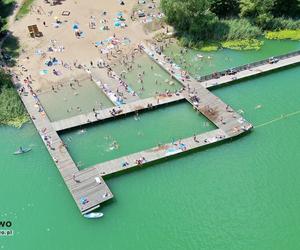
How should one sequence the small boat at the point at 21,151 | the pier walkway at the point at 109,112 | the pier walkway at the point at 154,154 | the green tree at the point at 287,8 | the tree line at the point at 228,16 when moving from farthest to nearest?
the green tree at the point at 287,8, the tree line at the point at 228,16, the pier walkway at the point at 109,112, the small boat at the point at 21,151, the pier walkway at the point at 154,154

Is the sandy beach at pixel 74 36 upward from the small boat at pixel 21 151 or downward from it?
upward

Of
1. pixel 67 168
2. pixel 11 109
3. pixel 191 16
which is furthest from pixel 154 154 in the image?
pixel 191 16

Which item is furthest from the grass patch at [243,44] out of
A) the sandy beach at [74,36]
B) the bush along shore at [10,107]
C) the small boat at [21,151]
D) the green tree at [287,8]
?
the small boat at [21,151]

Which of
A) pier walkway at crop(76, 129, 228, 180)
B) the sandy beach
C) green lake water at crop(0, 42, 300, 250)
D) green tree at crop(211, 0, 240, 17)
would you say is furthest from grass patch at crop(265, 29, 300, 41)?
pier walkway at crop(76, 129, 228, 180)

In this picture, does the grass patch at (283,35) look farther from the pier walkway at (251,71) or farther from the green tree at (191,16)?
the green tree at (191,16)

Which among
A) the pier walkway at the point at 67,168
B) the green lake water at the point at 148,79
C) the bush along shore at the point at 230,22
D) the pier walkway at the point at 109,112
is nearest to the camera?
the pier walkway at the point at 67,168

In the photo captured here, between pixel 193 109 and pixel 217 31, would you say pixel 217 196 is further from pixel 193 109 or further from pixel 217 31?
pixel 217 31

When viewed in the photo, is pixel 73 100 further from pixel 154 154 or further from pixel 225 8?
pixel 225 8
